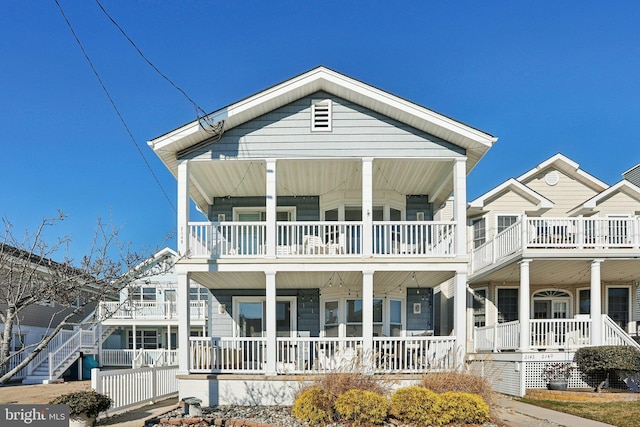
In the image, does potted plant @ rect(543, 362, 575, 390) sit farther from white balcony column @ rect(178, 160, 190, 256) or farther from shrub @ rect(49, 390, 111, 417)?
shrub @ rect(49, 390, 111, 417)

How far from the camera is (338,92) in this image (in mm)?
12898

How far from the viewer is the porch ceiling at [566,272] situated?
1536cm

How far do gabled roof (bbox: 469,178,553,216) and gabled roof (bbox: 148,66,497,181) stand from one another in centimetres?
617

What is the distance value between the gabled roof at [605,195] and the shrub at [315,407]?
14.0 m

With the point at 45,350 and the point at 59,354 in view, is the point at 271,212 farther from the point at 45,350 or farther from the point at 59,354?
the point at 45,350

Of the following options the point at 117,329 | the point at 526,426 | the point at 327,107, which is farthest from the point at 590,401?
the point at 117,329

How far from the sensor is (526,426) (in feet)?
31.2

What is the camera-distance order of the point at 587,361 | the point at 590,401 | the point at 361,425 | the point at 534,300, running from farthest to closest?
the point at 534,300, the point at 587,361, the point at 590,401, the point at 361,425

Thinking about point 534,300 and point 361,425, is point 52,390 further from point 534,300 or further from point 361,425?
point 534,300

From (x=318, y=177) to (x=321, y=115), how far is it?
81.0 inches

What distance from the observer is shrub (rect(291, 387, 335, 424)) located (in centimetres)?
930

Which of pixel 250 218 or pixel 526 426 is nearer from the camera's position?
pixel 526 426

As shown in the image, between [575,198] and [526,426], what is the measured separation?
12.9 m

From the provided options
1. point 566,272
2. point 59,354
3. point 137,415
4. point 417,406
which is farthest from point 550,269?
point 59,354
